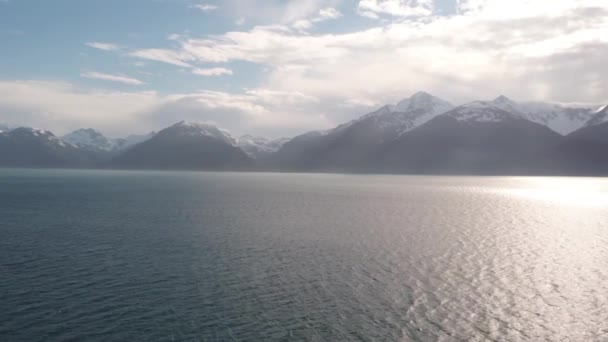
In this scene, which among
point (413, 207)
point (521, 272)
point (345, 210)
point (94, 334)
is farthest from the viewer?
point (413, 207)

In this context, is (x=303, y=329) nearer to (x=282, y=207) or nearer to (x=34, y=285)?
(x=34, y=285)

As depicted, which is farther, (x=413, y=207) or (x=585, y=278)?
(x=413, y=207)

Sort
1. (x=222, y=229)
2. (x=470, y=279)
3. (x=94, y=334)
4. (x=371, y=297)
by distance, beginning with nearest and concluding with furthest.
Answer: (x=94, y=334) → (x=371, y=297) → (x=470, y=279) → (x=222, y=229)

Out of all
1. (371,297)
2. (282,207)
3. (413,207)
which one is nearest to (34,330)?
(371,297)

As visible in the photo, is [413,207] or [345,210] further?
[413,207]

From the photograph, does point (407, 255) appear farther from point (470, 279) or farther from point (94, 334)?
point (94, 334)

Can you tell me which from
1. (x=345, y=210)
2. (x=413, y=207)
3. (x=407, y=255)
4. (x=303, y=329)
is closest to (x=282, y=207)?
(x=345, y=210)
